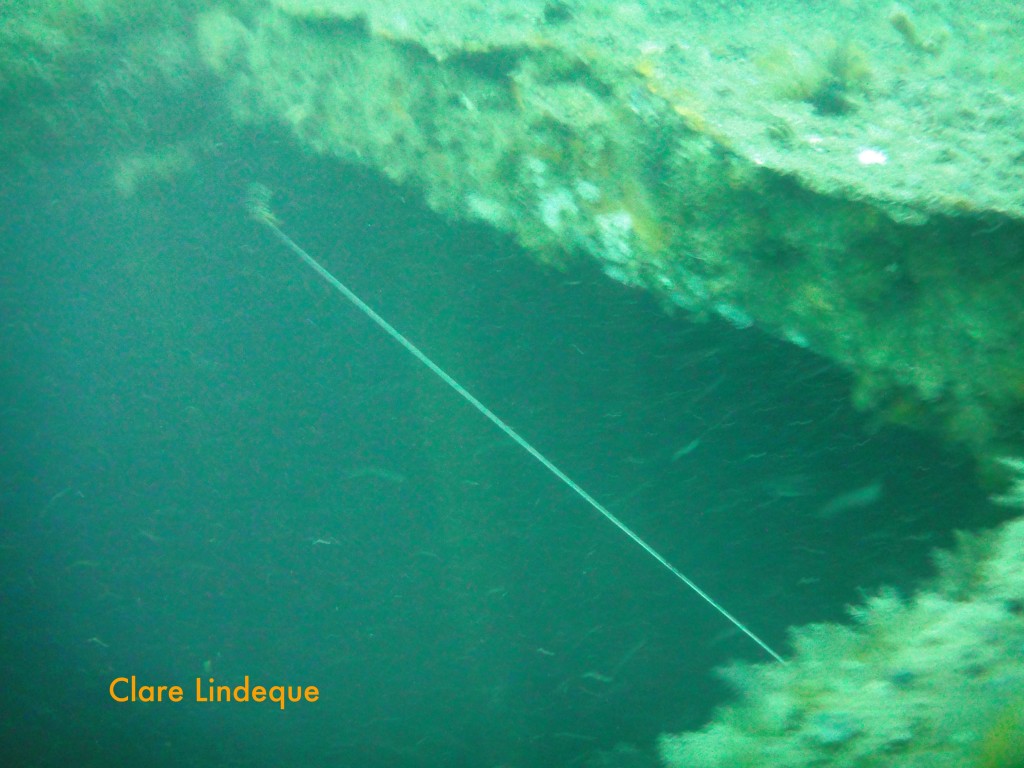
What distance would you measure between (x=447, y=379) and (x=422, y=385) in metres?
0.11

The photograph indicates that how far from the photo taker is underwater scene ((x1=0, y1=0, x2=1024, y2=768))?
225 centimetres

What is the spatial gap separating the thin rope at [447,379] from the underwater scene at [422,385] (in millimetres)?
15

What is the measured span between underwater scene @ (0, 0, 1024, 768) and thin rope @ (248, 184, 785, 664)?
0.6 inches

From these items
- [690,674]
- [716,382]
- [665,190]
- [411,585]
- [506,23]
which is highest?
[506,23]

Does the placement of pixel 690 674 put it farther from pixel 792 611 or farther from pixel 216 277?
pixel 216 277

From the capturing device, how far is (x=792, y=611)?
7.57 ft

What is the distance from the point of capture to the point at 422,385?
253 centimetres

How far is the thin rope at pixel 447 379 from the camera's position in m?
2.45

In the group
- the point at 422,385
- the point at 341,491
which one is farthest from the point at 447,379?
the point at 341,491

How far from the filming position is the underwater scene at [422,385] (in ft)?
7.39

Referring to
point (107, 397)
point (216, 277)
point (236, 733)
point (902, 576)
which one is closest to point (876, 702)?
point (902, 576)

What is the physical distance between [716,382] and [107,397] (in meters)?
2.46

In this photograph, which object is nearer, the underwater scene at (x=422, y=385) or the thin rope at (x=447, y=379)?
the underwater scene at (x=422, y=385)

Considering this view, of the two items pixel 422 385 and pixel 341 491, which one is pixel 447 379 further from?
pixel 341 491
